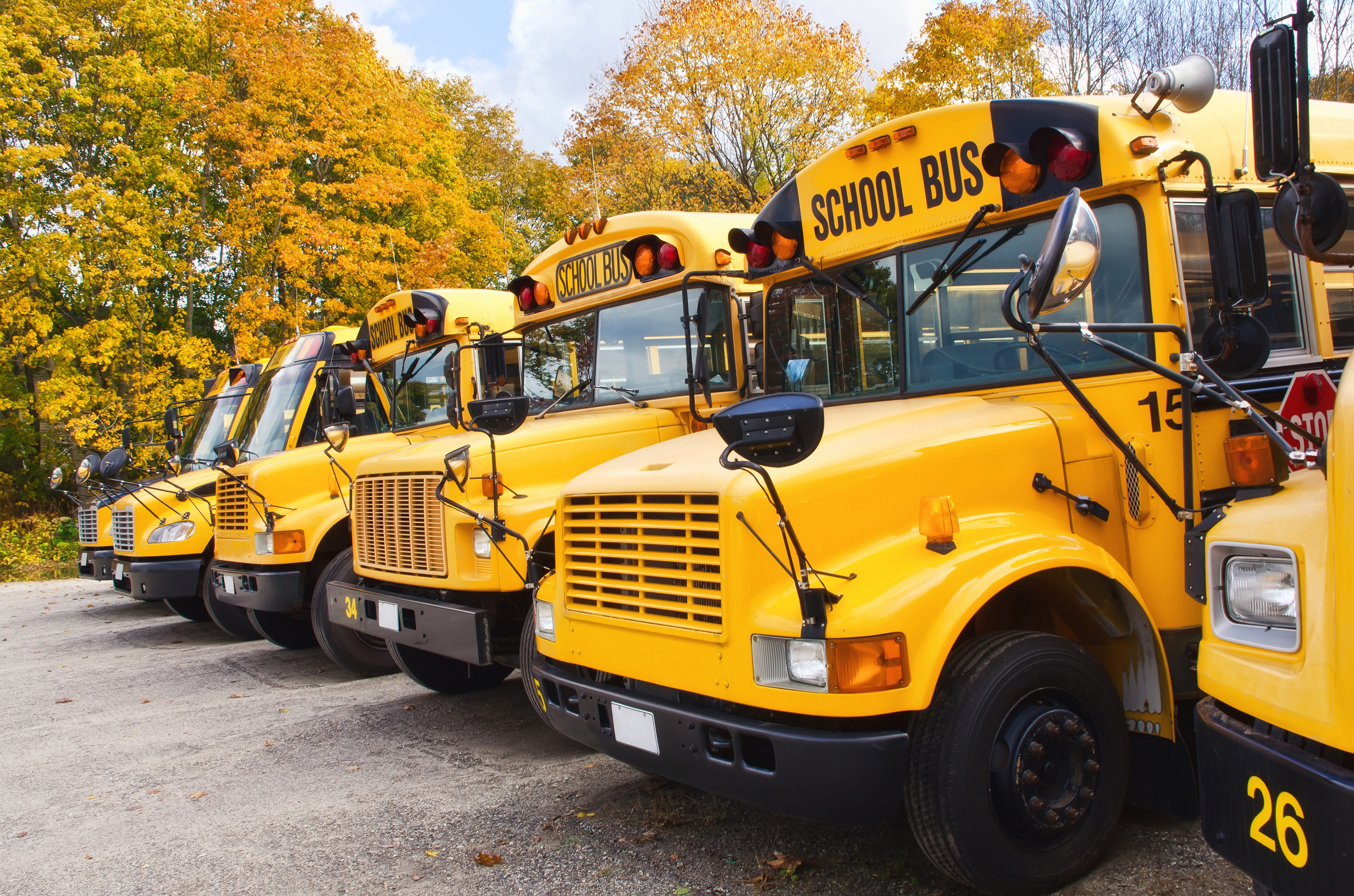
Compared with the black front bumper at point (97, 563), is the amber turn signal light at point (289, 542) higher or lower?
higher

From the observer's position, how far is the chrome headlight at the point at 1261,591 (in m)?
2.07

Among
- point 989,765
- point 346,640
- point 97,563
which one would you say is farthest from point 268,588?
point 989,765

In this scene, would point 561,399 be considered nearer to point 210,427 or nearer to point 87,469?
point 210,427

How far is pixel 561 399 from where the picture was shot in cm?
598

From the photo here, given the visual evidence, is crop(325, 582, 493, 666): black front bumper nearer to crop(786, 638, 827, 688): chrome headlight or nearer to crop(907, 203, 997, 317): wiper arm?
crop(786, 638, 827, 688): chrome headlight

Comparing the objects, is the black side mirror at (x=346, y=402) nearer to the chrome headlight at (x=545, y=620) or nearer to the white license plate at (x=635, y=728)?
the chrome headlight at (x=545, y=620)

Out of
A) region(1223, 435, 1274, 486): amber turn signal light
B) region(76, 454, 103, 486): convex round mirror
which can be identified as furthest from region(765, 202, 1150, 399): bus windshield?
region(76, 454, 103, 486): convex round mirror

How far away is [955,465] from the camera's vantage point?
3164 mm

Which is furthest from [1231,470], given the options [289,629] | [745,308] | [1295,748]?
[289,629]

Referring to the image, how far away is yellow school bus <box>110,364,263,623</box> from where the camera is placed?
8.87 metres

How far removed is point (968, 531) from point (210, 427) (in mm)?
9730

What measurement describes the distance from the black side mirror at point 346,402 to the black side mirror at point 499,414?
3494 millimetres

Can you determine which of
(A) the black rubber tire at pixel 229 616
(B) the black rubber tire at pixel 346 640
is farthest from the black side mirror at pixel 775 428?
(A) the black rubber tire at pixel 229 616

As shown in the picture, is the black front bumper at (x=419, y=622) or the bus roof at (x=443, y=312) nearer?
the black front bumper at (x=419, y=622)
